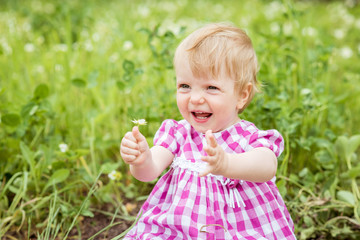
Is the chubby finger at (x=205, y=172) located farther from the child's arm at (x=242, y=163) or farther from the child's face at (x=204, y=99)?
the child's face at (x=204, y=99)

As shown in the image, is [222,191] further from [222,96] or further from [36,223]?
[36,223]

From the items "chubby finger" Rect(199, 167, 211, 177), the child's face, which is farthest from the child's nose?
"chubby finger" Rect(199, 167, 211, 177)

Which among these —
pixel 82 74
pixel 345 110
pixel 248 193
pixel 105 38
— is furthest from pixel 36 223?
pixel 105 38

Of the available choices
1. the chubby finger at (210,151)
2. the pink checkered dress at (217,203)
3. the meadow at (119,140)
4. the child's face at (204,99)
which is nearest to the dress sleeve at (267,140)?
the pink checkered dress at (217,203)

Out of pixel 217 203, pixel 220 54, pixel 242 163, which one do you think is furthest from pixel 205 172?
pixel 220 54

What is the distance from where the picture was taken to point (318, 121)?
6.59 feet

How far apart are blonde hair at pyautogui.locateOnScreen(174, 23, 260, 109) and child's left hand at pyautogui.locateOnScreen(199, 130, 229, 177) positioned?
0.88 feet

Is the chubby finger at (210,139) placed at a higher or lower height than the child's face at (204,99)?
lower

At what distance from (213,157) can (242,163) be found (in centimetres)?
13

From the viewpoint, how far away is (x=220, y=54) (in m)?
1.27

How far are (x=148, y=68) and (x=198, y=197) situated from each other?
154 centimetres

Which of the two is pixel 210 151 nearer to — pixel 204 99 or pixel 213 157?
pixel 213 157

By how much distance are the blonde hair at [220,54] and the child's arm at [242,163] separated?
0.75ft

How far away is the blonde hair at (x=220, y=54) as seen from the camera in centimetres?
127
